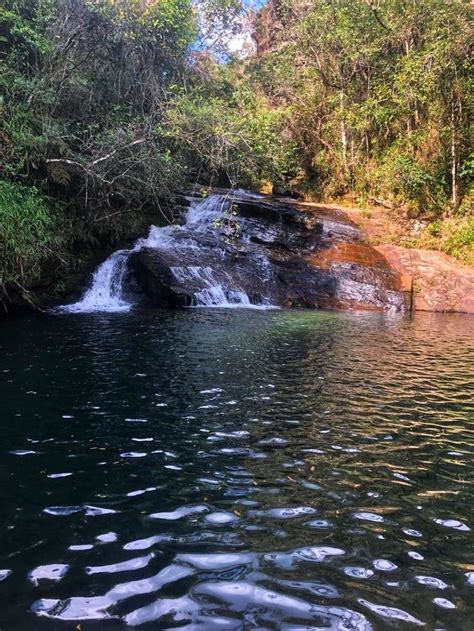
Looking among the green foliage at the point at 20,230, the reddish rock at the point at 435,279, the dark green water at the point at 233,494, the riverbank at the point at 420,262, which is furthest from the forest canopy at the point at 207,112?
the dark green water at the point at 233,494

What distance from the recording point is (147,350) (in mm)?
9688

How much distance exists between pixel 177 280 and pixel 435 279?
9866 mm

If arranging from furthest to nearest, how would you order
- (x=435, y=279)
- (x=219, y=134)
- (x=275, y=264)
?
(x=435, y=279) < (x=275, y=264) < (x=219, y=134)

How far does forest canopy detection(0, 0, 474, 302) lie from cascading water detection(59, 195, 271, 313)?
112 cm

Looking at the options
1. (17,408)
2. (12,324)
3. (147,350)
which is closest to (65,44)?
(12,324)

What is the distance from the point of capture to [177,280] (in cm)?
1664

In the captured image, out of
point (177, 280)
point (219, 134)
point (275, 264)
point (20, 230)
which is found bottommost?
point (177, 280)

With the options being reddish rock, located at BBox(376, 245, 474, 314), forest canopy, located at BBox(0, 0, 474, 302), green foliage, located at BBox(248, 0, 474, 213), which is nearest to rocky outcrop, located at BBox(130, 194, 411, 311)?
reddish rock, located at BBox(376, 245, 474, 314)

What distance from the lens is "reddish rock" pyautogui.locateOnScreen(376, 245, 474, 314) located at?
18.4m

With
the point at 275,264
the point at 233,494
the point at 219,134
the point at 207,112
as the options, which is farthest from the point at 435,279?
the point at 233,494

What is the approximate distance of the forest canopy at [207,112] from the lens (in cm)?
1271

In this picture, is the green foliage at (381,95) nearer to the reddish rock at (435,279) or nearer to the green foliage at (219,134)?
the reddish rock at (435,279)

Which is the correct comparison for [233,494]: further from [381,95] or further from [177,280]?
[381,95]

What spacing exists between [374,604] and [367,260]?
1815 cm
